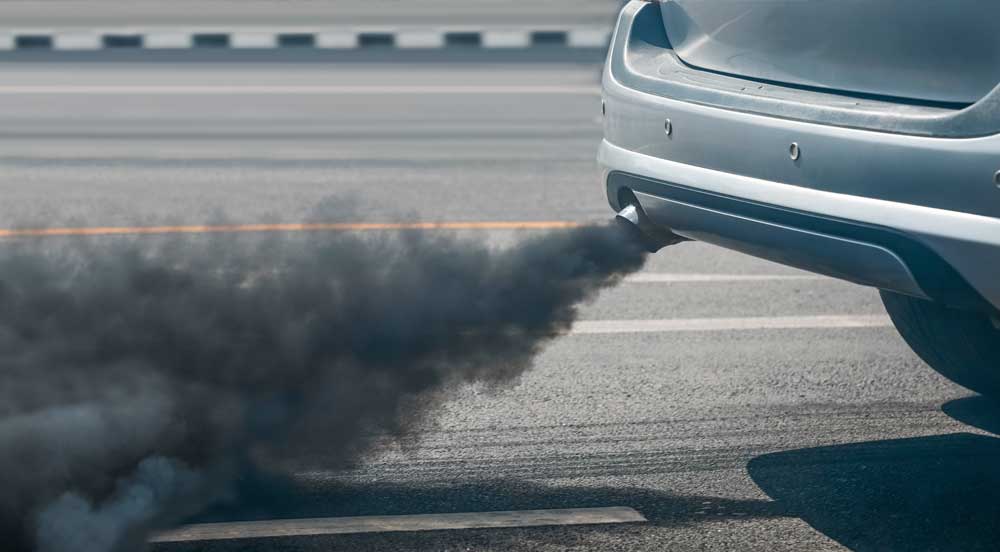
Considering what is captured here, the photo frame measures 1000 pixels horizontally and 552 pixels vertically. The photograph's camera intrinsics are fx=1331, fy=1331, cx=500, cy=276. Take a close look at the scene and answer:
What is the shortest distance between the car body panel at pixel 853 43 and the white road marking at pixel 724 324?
5.83 feet

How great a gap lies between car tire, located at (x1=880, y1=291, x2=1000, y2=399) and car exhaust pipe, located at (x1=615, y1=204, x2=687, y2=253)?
34.6 inches

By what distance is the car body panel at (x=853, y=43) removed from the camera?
303cm

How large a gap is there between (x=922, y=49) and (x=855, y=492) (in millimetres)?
1310

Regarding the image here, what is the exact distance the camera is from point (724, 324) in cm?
556

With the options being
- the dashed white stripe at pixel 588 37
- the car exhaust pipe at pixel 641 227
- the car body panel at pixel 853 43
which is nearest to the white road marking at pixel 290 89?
the dashed white stripe at pixel 588 37

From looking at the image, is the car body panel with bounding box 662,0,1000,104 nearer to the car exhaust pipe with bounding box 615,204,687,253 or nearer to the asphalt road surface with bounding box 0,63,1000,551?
the car exhaust pipe with bounding box 615,204,687,253

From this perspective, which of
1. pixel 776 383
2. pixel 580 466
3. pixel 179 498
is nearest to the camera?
pixel 179 498

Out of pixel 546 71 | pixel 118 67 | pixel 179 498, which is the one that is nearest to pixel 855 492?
pixel 179 498

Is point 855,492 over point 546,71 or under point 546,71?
over

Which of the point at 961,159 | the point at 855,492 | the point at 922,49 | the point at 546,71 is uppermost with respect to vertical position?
the point at 922,49

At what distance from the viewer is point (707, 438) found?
13.8 feet

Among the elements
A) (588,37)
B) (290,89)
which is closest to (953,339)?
(290,89)

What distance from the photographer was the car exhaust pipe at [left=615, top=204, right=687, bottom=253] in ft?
12.8

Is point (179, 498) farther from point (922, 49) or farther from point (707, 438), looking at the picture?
point (922, 49)
